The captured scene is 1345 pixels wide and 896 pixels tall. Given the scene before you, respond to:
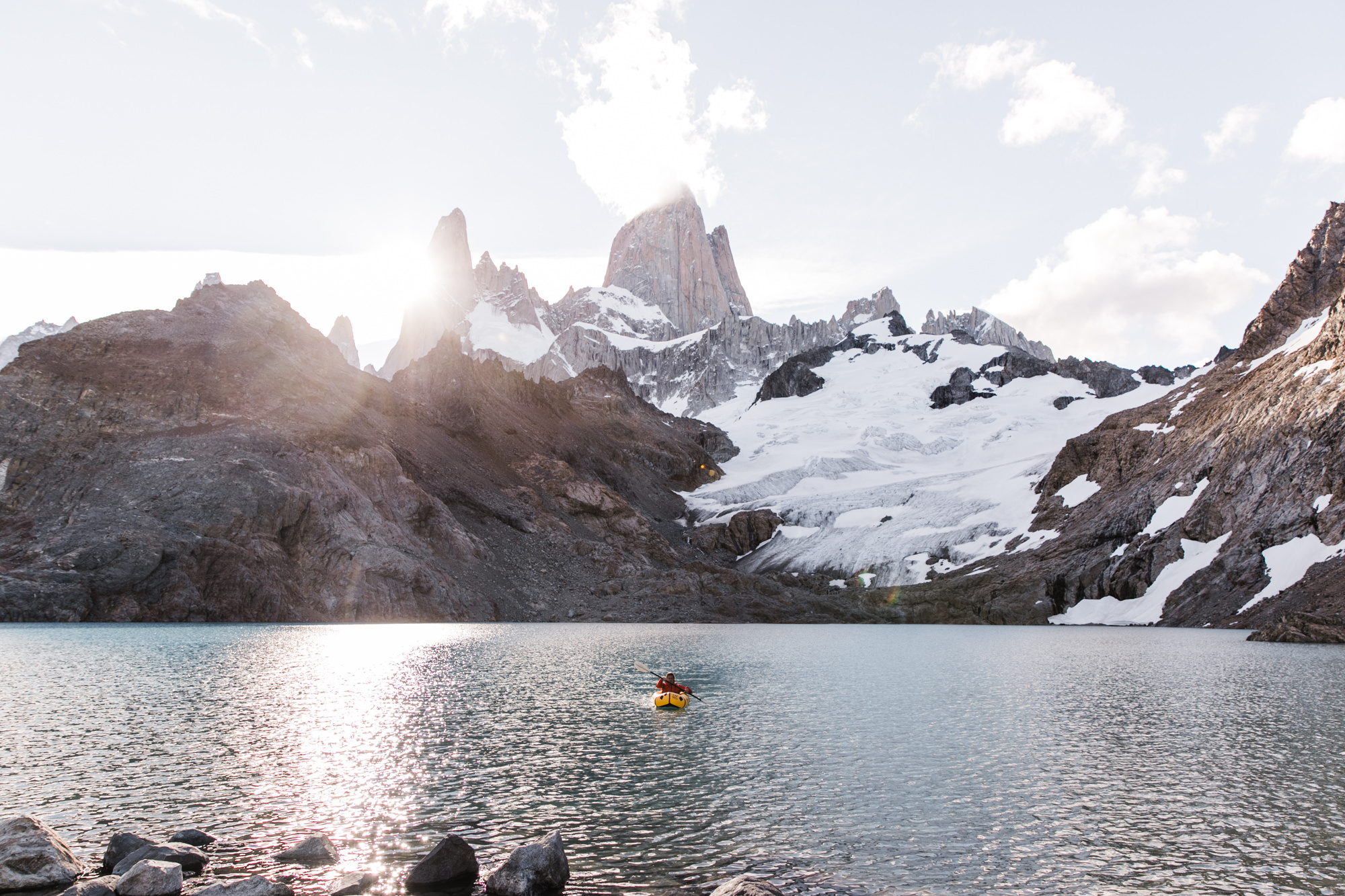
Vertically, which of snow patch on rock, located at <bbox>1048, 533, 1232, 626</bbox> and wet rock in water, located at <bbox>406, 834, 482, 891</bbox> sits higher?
snow patch on rock, located at <bbox>1048, 533, 1232, 626</bbox>

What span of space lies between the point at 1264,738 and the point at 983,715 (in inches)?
394

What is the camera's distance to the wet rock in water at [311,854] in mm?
17141

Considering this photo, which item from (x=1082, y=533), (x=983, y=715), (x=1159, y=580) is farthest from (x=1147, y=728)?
(x=1082, y=533)

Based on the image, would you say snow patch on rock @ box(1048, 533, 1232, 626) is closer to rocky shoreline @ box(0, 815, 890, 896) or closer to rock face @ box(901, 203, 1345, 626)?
rock face @ box(901, 203, 1345, 626)

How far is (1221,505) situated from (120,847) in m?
123

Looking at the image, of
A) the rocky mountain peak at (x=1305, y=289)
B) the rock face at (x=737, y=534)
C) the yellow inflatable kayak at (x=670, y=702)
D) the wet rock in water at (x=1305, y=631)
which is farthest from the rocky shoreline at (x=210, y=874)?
the rocky mountain peak at (x=1305, y=289)

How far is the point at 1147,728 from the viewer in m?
32.9

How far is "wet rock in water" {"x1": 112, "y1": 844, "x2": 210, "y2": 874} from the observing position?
1617 centimetres

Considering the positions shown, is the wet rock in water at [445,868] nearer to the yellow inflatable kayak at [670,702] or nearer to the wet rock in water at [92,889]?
the wet rock in water at [92,889]

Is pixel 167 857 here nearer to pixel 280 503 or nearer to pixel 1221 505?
pixel 280 503

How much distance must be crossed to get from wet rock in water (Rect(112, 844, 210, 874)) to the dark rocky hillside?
3316 inches

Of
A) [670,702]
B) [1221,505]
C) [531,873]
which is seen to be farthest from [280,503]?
[1221,505]

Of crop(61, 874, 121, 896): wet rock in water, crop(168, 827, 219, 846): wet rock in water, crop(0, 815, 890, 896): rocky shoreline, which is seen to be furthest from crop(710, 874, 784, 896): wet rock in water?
crop(168, 827, 219, 846): wet rock in water

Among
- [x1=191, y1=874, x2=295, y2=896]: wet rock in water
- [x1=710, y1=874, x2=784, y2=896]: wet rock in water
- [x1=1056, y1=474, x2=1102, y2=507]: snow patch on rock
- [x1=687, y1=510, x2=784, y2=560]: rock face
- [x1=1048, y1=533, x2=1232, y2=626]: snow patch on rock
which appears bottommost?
[x1=191, y1=874, x2=295, y2=896]: wet rock in water
